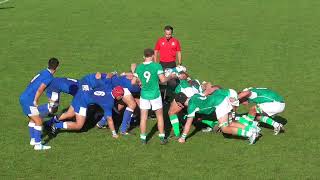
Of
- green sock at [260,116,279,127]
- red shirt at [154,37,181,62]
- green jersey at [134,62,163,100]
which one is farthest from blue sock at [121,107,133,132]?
red shirt at [154,37,181,62]

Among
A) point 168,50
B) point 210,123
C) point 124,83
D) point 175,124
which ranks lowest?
point 210,123

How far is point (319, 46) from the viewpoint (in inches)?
902

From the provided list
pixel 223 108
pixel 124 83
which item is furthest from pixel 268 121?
pixel 124 83

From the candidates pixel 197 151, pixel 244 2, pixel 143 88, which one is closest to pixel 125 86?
pixel 143 88

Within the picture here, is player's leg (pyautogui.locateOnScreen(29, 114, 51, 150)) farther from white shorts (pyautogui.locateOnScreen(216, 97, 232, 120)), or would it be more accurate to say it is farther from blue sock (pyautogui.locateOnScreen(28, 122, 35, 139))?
white shorts (pyautogui.locateOnScreen(216, 97, 232, 120))

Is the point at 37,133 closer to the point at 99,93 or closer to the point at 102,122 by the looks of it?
the point at 99,93

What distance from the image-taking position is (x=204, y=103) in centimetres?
1320

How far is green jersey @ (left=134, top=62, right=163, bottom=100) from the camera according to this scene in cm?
1266

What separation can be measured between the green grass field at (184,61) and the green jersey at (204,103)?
758 mm

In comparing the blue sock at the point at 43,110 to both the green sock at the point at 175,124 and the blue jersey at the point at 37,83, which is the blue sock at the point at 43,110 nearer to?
the blue jersey at the point at 37,83

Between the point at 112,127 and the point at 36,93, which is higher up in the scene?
the point at 36,93

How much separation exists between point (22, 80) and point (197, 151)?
8.13 meters

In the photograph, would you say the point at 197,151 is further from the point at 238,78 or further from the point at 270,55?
the point at 270,55

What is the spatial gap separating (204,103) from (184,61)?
8.12 m
